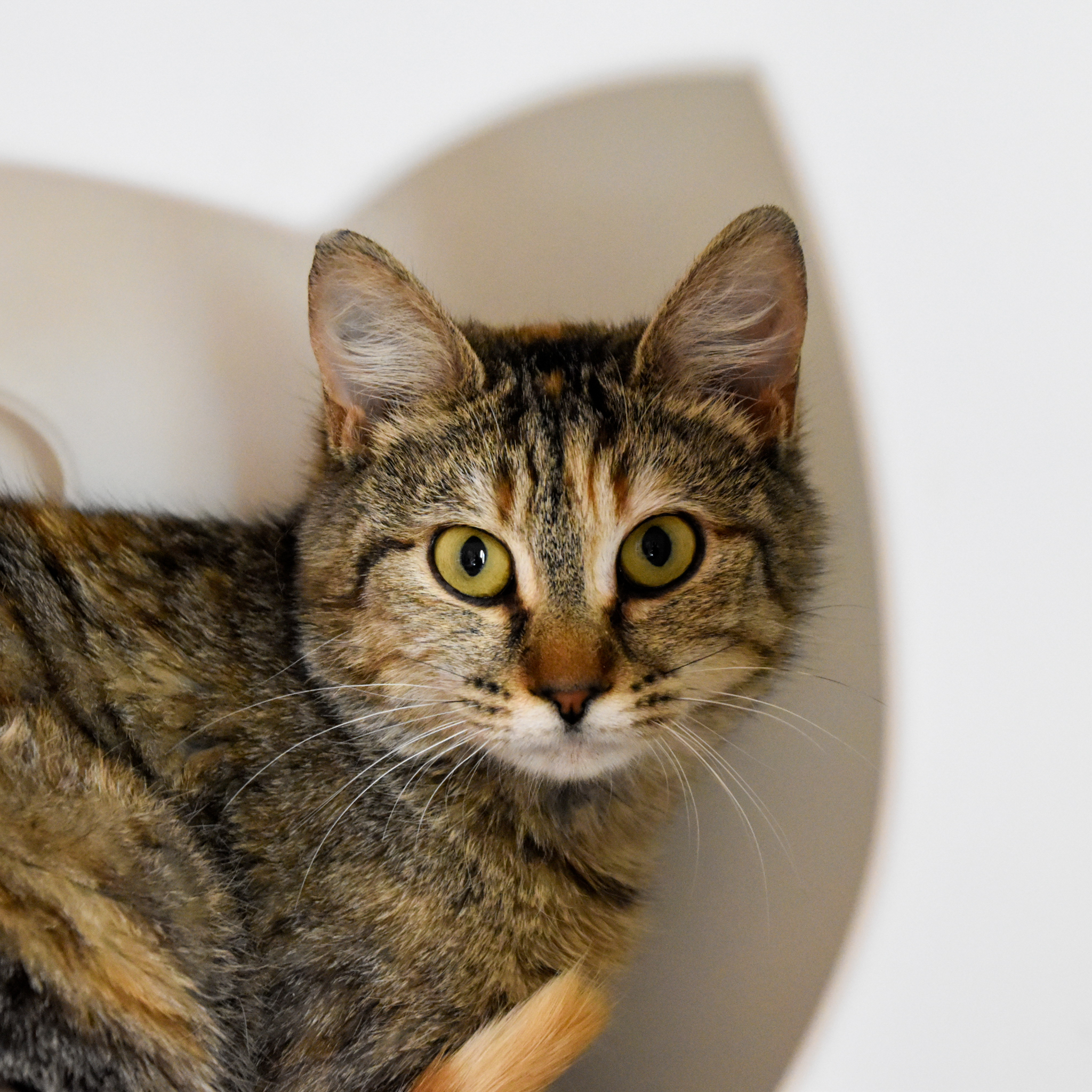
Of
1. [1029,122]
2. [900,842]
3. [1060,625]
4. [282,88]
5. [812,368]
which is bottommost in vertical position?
[900,842]

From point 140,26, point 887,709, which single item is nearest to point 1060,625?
point 887,709

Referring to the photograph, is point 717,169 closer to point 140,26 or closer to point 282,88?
point 282,88

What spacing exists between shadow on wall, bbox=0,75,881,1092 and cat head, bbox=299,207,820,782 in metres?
0.08

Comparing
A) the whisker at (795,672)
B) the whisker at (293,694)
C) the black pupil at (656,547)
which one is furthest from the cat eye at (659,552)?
the whisker at (293,694)

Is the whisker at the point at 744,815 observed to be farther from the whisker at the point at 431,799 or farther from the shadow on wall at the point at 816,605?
the whisker at the point at 431,799

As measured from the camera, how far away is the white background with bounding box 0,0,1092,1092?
825 mm

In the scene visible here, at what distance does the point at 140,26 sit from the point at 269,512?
23.6 inches

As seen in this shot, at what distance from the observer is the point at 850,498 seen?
3.79 ft

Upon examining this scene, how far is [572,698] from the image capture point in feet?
3.27

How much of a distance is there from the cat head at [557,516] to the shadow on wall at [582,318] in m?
0.08

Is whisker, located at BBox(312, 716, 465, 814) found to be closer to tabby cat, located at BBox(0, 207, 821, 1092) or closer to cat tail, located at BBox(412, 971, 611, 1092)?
tabby cat, located at BBox(0, 207, 821, 1092)

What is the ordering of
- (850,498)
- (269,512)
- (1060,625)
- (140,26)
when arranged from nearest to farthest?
(1060,625), (850,498), (140,26), (269,512)

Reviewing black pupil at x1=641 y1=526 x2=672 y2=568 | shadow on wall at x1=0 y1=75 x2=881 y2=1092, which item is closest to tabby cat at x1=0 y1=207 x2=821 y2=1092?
black pupil at x1=641 y1=526 x2=672 y2=568

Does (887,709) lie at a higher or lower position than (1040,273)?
lower
